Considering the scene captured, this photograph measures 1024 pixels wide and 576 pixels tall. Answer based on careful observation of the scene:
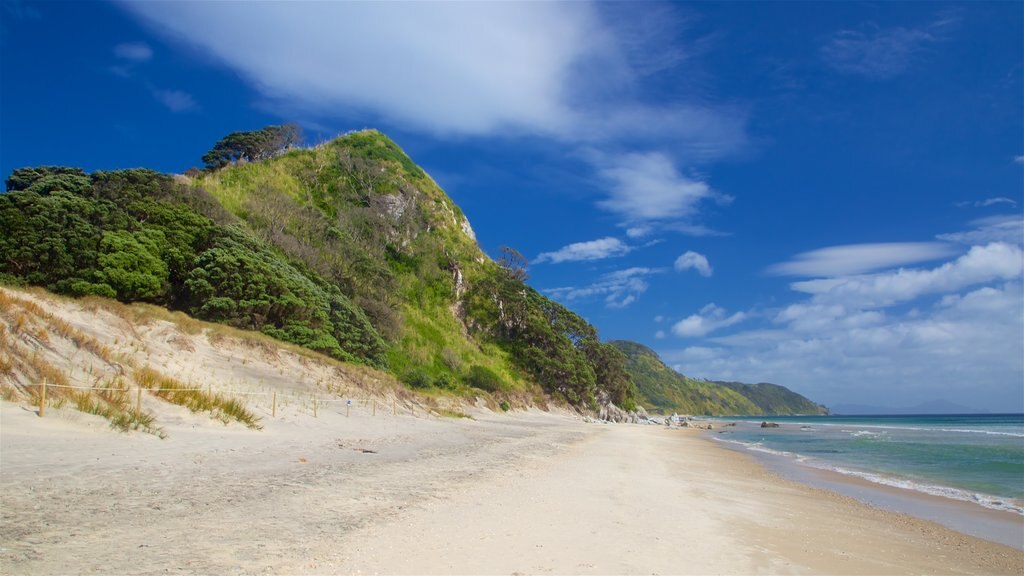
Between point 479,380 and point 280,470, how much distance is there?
39015 mm

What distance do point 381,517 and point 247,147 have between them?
75375 millimetres

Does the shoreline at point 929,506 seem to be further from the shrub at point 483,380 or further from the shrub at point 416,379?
the shrub at point 483,380

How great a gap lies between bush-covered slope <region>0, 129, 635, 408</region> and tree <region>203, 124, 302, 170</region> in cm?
270

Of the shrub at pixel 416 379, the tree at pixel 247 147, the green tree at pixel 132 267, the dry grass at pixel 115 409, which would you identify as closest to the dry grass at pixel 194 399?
the dry grass at pixel 115 409

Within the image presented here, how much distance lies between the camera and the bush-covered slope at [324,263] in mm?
26422

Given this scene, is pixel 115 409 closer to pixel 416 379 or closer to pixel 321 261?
pixel 416 379

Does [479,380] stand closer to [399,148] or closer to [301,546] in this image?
[301,546]

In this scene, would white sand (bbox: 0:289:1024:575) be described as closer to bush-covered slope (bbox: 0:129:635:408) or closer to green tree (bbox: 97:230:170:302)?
green tree (bbox: 97:230:170:302)

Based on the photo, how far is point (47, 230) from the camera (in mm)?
25406

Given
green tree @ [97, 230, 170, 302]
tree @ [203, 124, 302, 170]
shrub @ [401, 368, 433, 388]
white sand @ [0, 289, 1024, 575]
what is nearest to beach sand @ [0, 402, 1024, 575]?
white sand @ [0, 289, 1024, 575]

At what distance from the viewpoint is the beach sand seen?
5.77 metres

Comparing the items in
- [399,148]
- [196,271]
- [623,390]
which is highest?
[399,148]

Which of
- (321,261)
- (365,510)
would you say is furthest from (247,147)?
(365,510)

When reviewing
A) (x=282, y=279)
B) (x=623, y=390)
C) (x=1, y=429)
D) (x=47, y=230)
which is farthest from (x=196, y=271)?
(x=623, y=390)
